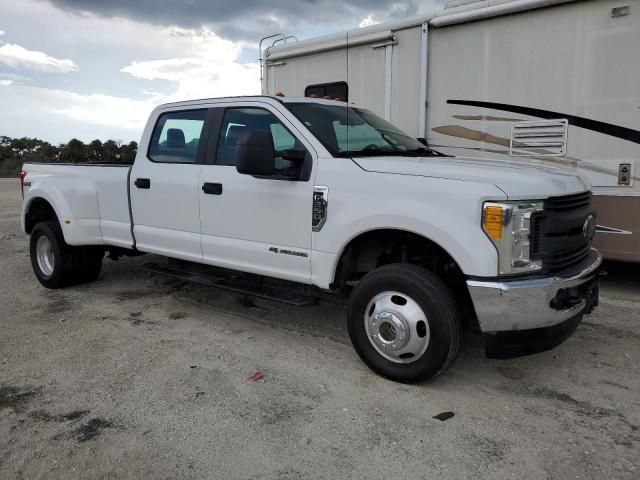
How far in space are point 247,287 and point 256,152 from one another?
1.31 metres

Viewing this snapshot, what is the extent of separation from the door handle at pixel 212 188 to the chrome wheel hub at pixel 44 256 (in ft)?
8.71

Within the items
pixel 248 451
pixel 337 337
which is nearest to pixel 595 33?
pixel 337 337

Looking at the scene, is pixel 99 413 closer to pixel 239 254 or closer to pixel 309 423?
pixel 309 423

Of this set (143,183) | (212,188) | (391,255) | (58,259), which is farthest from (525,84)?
(58,259)

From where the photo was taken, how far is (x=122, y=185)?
17.4 ft

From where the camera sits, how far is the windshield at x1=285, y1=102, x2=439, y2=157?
408 centimetres

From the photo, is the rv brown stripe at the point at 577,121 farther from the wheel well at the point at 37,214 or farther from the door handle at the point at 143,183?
the wheel well at the point at 37,214

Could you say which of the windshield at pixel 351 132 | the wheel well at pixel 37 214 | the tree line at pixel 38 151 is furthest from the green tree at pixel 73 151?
the windshield at pixel 351 132

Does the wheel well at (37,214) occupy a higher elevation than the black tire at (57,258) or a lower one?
higher

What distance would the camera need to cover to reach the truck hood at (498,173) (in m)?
3.17

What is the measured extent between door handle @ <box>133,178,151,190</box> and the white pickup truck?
0.04 m

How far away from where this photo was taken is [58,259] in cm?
583

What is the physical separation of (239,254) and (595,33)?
4.05m

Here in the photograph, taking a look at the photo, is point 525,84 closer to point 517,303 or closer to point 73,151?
point 517,303
